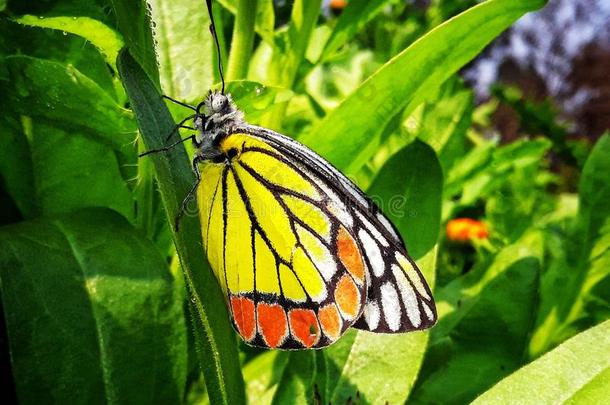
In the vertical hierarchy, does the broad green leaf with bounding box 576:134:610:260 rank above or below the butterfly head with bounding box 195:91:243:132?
below

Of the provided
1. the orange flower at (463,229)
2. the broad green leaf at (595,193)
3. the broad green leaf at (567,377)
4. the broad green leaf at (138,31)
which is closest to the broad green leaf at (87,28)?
the broad green leaf at (138,31)

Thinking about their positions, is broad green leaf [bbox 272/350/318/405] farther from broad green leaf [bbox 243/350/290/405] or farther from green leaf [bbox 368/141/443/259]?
green leaf [bbox 368/141/443/259]

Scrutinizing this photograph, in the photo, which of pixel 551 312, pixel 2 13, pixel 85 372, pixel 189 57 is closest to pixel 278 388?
pixel 85 372

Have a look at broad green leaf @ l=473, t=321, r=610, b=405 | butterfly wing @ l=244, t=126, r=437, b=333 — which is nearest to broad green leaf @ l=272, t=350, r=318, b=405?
butterfly wing @ l=244, t=126, r=437, b=333

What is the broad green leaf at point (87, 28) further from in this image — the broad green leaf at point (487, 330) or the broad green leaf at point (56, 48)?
the broad green leaf at point (487, 330)

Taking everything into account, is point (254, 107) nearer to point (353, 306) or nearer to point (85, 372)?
point (353, 306)

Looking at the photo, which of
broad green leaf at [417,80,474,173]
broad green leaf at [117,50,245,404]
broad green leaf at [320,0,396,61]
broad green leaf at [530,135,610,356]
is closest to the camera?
broad green leaf at [117,50,245,404]

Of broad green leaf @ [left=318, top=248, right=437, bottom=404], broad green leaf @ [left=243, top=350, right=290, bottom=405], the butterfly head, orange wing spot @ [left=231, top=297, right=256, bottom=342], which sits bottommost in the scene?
broad green leaf @ [left=318, top=248, right=437, bottom=404]
